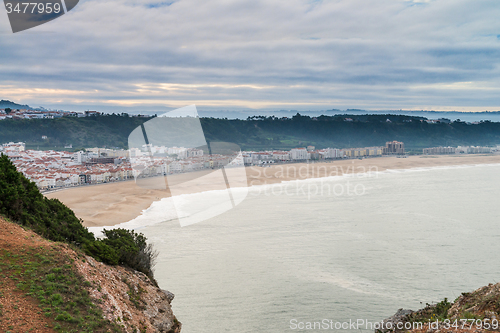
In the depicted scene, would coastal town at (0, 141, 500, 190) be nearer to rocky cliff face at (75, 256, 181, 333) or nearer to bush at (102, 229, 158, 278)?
bush at (102, 229, 158, 278)

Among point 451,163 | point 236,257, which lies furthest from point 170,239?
point 451,163

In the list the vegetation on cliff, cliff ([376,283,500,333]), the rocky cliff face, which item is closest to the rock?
cliff ([376,283,500,333])

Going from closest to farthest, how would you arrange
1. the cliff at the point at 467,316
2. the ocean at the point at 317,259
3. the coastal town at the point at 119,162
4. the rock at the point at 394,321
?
the cliff at the point at 467,316 < the rock at the point at 394,321 < the ocean at the point at 317,259 < the coastal town at the point at 119,162

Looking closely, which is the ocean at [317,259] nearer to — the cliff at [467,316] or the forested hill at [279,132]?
the cliff at [467,316]

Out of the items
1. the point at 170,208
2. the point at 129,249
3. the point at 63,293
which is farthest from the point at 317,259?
the point at 170,208

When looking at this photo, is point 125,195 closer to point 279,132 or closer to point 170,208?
point 170,208

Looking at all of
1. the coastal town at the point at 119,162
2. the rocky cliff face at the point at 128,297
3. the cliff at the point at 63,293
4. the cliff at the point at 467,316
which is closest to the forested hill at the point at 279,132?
the coastal town at the point at 119,162
